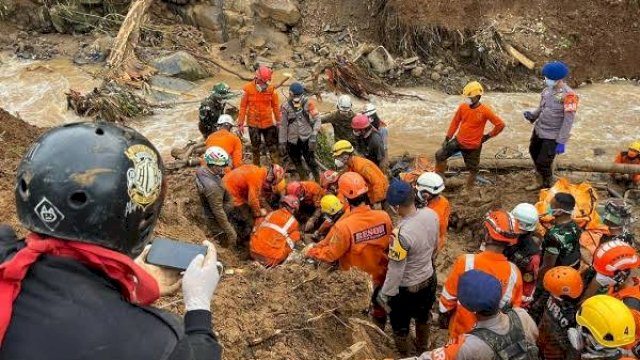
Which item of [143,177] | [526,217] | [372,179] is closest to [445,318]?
[526,217]

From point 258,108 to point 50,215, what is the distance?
744cm

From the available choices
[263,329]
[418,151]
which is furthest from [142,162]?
[418,151]

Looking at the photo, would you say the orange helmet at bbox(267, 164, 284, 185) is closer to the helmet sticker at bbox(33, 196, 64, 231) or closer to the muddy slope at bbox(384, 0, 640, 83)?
the helmet sticker at bbox(33, 196, 64, 231)

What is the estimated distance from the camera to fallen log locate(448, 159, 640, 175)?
803 centimetres

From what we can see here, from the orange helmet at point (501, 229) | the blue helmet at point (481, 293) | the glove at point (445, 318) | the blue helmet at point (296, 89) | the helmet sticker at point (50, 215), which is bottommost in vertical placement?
the glove at point (445, 318)

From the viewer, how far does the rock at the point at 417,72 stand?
14.0m

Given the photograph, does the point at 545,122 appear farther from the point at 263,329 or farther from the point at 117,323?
the point at 117,323

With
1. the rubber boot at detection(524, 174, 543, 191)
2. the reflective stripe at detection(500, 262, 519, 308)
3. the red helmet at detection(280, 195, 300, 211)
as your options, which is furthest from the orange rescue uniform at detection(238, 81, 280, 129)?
the reflective stripe at detection(500, 262, 519, 308)

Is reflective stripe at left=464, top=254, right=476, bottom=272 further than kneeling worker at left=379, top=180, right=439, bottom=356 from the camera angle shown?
No

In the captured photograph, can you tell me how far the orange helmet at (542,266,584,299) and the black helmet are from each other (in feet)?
10.9

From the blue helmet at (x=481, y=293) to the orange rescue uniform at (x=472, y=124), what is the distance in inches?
184

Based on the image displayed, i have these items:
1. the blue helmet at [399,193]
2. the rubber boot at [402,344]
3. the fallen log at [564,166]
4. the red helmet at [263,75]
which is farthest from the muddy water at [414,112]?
the blue helmet at [399,193]

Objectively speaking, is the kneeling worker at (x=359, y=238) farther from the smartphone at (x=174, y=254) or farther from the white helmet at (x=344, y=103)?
the white helmet at (x=344, y=103)

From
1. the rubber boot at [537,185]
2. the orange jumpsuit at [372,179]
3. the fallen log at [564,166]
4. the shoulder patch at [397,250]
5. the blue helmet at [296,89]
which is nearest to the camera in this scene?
the shoulder patch at [397,250]
